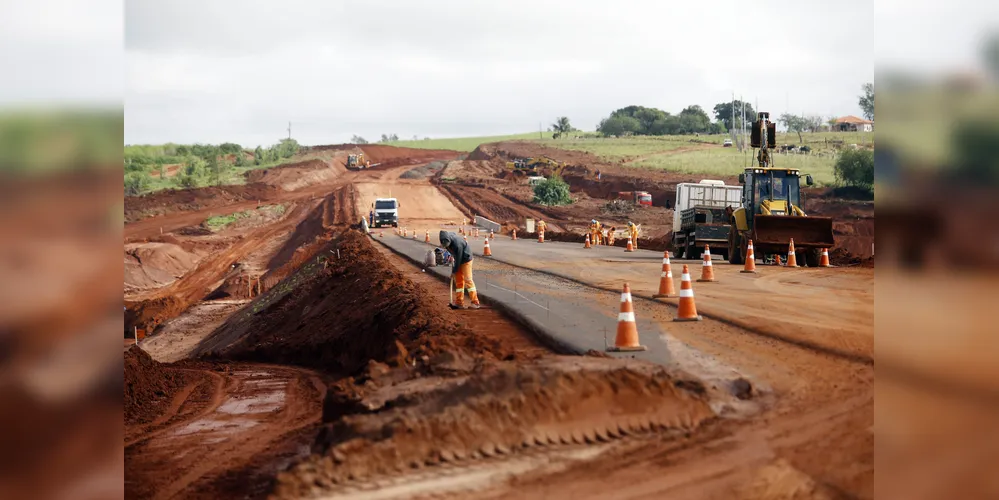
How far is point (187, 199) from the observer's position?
7356 cm

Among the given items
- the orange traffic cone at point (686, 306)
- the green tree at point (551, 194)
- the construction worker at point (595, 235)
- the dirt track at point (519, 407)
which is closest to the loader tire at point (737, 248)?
the dirt track at point (519, 407)

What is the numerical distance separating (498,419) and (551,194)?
2463 inches

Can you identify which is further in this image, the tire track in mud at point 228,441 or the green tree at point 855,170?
the green tree at point 855,170

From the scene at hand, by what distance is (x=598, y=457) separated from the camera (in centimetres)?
695

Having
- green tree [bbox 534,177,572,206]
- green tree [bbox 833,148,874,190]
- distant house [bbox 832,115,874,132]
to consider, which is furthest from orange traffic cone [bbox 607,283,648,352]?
distant house [bbox 832,115,874,132]

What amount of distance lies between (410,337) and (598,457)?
7.46 meters

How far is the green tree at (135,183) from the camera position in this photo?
77.4m

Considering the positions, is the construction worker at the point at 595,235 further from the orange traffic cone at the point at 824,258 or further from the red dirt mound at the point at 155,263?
the red dirt mound at the point at 155,263

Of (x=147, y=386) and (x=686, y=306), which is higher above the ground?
(x=686, y=306)

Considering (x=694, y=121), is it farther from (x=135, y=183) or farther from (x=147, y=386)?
(x=147, y=386)

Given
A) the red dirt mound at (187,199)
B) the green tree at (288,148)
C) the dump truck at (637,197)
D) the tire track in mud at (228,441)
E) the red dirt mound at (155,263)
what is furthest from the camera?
the green tree at (288,148)

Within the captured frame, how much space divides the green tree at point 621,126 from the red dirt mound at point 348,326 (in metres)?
128

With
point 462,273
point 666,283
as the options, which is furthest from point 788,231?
point 462,273

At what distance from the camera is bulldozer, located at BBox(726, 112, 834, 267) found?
81.6ft
